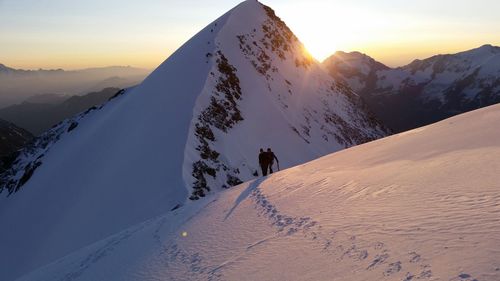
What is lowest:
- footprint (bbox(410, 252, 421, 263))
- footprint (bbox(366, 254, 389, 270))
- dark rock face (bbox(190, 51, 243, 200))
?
footprint (bbox(366, 254, 389, 270))

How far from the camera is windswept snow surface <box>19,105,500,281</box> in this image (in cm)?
606

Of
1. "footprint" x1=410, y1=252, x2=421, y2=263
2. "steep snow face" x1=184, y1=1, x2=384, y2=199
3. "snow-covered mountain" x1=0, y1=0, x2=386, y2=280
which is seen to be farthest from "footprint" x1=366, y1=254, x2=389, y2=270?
"steep snow face" x1=184, y1=1, x2=384, y2=199

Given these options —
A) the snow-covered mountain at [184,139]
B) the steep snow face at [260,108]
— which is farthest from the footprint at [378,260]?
the steep snow face at [260,108]

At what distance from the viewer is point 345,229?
8.04 metres

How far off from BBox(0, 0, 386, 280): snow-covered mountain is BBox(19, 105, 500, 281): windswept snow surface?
7.92m

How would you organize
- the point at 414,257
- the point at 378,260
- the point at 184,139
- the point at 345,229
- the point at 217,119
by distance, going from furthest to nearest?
the point at 217,119, the point at 184,139, the point at 345,229, the point at 378,260, the point at 414,257

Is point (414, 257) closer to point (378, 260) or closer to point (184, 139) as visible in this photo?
point (378, 260)

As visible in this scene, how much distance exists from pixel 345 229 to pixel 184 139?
68.5 feet

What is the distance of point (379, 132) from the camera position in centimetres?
6450

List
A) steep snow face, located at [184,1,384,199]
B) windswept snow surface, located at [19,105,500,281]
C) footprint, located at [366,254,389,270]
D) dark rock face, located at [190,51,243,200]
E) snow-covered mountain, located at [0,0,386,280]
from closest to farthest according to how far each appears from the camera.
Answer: windswept snow surface, located at [19,105,500,281] < footprint, located at [366,254,389,270] < snow-covered mountain, located at [0,0,386,280] < dark rock face, located at [190,51,243,200] < steep snow face, located at [184,1,384,199]

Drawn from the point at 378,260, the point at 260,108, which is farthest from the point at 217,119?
the point at 378,260

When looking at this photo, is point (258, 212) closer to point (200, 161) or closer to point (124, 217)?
point (124, 217)

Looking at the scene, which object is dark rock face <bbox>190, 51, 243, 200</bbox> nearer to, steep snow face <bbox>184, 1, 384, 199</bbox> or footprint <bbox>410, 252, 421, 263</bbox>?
steep snow face <bbox>184, 1, 384, 199</bbox>

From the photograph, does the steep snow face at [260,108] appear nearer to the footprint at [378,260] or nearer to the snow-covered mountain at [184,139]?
the snow-covered mountain at [184,139]
